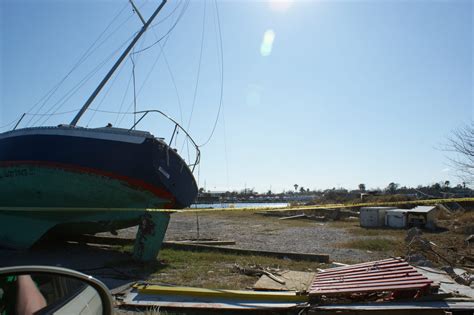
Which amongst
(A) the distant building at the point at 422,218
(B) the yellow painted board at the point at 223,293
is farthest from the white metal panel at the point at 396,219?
(B) the yellow painted board at the point at 223,293

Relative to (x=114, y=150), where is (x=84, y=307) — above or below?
below

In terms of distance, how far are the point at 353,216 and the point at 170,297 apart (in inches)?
817

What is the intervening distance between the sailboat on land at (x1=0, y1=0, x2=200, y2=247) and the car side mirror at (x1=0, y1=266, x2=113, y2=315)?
622cm

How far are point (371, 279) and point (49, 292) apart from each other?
4.14 m

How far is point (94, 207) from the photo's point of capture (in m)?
8.59

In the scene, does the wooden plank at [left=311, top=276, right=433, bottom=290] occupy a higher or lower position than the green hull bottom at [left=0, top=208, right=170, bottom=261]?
lower

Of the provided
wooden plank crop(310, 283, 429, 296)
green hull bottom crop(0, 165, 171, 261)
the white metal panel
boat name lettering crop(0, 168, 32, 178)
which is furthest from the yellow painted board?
the white metal panel

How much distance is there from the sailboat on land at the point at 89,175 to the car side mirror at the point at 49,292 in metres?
6.22

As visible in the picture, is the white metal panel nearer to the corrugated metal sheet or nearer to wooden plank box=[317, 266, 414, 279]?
the corrugated metal sheet

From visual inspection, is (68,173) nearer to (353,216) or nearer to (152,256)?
(152,256)

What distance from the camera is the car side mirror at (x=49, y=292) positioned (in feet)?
5.61

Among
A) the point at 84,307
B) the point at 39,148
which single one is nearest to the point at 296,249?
the point at 39,148

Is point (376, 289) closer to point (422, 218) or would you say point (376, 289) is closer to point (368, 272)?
point (368, 272)

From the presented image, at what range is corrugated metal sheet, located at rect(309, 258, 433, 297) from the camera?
4.29 meters
